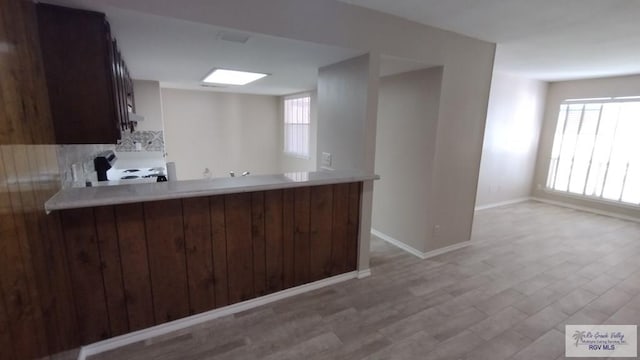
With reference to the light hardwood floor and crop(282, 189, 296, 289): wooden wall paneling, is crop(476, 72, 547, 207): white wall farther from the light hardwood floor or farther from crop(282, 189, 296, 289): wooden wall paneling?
crop(282, 189, 296, 289): wooden wall paneling

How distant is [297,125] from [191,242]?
14.3ft

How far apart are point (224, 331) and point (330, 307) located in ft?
2.90

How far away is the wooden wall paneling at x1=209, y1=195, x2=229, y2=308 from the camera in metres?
2.23

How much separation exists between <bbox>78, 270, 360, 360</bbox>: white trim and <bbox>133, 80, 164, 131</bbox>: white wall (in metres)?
3.47

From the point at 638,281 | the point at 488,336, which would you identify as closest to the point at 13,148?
the point at 488,336

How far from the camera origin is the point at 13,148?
1.25 metres

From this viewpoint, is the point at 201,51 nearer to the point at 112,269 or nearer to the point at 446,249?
the point at 112,269

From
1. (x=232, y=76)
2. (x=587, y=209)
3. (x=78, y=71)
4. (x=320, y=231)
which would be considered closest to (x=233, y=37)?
(x=78, y=71)

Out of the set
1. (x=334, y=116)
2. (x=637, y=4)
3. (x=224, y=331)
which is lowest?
(x=224, y=331)

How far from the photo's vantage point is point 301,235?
2.68m

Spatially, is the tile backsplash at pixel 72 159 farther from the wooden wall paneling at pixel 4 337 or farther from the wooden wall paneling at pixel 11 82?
the wooden wall paneling at pixel 4 337

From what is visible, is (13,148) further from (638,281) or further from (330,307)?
(638,281)

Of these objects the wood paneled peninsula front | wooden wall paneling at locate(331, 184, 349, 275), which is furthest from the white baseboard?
the wood paneled peninsula front

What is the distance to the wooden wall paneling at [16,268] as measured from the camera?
1146 mm
